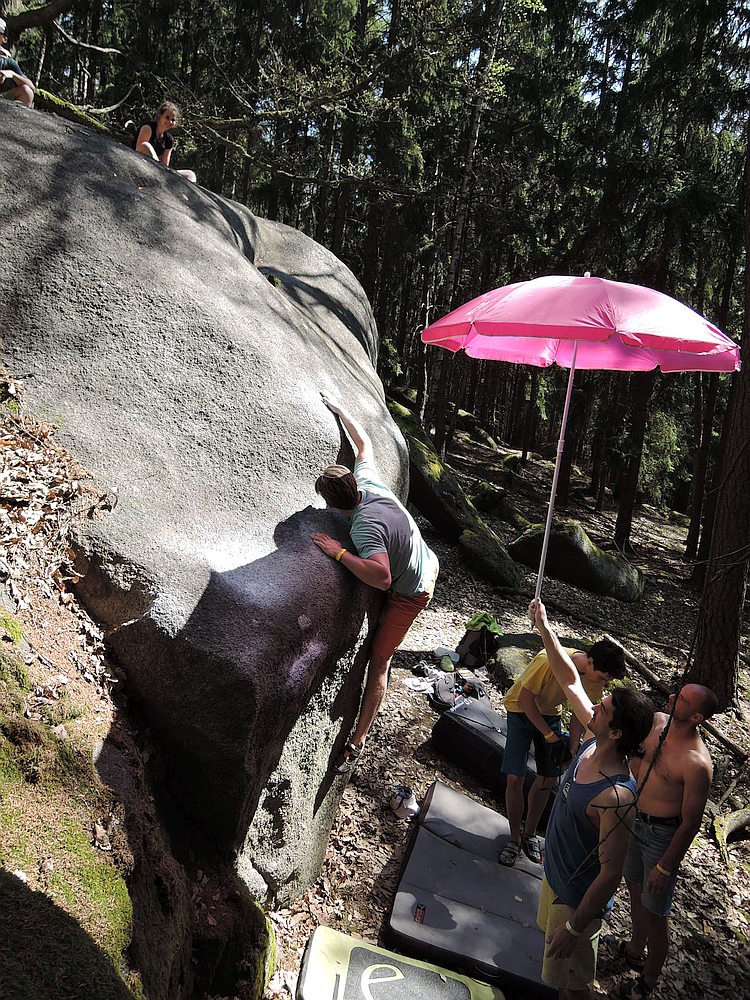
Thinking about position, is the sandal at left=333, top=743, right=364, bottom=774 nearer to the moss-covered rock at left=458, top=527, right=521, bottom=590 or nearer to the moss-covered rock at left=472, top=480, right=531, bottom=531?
the moss-covered rock at left=458, top=527, right=521, bottom=590

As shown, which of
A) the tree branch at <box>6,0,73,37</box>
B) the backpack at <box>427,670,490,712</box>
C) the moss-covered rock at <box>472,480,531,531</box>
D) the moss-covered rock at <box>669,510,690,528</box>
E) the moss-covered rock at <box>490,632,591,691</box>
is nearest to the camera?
the backpack at <box>427,670,490,712</box>

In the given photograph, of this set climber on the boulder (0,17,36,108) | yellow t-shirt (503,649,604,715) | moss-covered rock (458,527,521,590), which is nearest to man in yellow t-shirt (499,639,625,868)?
yellow t-shirt (503,649,604,715)

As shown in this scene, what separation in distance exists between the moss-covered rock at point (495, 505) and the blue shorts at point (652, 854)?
38.7 feet

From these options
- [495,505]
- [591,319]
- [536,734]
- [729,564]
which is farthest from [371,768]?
[495,505]

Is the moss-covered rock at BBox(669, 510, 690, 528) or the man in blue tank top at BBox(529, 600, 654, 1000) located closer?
the man in blue tank top at BBox(529, 600, 654, 1000)

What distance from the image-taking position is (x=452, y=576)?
10.9 metres

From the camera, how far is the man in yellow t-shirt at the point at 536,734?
183 inches

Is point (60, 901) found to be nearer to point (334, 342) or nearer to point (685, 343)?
point (685, 343)

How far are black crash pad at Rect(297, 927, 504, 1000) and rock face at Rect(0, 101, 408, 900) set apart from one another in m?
0.46

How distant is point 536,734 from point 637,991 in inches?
65.4

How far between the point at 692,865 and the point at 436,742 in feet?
7.89

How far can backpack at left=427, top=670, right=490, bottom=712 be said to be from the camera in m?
7.02

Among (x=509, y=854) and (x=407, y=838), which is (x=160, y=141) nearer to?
(x=407, y=838)

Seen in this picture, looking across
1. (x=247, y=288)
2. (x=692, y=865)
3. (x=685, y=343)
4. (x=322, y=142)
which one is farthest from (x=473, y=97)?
(x=692, y=865)
